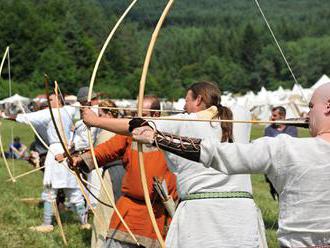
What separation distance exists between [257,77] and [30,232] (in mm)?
88930

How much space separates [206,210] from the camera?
3.36m

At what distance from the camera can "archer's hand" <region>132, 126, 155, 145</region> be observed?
2.68m

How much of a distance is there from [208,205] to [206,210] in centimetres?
3

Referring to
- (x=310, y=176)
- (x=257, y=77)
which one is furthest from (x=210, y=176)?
(x=257, y=77)

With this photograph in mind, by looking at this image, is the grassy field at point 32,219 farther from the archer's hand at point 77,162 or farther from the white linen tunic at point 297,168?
the white linen tunic at point 297,168

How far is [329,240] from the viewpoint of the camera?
8.49 ft

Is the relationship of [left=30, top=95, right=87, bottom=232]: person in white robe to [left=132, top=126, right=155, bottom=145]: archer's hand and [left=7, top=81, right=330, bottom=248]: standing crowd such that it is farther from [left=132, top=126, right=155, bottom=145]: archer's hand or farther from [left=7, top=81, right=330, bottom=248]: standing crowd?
[left=132, top=126, right=155, bottom=145]: archer's hand

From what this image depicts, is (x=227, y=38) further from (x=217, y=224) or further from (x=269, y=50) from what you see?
(x=217, y=224)

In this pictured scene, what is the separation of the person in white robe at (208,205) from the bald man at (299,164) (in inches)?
29.1

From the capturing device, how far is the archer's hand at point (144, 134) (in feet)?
8.80

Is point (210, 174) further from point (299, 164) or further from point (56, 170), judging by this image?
point (56, 170)

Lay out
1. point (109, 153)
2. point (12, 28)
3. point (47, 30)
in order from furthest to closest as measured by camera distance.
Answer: point (47, 30) → point (12, 28) → point (109, 153)

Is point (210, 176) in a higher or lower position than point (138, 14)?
lower

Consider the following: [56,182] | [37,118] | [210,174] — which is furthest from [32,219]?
[210,174]
